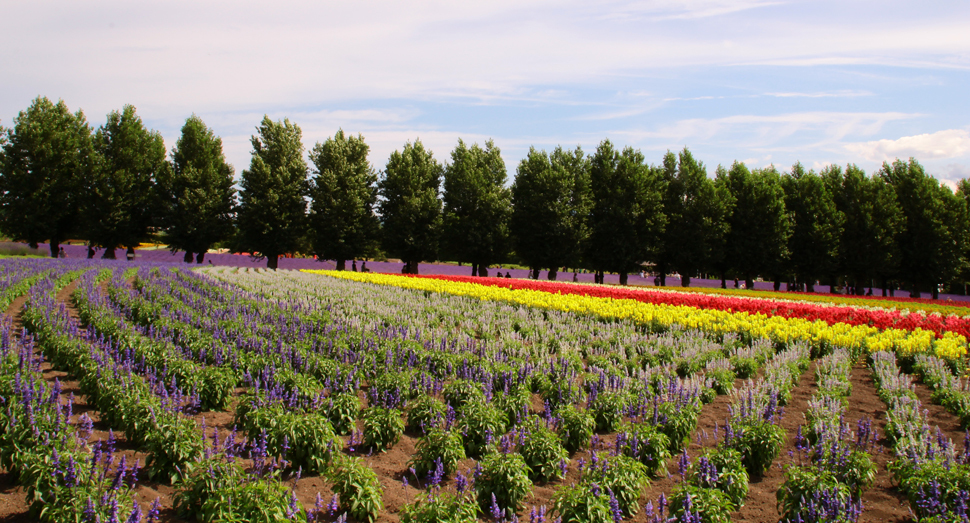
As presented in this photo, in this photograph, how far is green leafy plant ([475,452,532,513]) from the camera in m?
5.20

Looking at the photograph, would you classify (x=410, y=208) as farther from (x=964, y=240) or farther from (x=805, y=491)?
(x=964, y=240)

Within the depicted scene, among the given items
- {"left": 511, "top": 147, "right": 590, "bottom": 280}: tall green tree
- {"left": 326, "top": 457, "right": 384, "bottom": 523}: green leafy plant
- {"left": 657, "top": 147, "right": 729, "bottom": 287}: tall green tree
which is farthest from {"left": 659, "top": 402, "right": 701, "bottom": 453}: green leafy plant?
{"left": 657, "top": 147, "right": 729, "bottom": 287}: tall green tree

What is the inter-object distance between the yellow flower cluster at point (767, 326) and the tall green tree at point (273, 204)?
1336 inches

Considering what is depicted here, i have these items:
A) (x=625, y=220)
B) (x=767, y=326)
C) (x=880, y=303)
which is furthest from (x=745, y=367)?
(x=625, y=220)

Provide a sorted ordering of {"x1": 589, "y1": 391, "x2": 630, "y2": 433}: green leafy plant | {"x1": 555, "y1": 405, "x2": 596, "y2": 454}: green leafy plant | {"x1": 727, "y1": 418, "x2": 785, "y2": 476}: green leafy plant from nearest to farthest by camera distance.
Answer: {"x1": 727, "y1": 418, "x2": 785, "y2": 476}: green leafy plant
{"x1": 555, "y1": 405, "x2": 596, "y2": 454}: green leafy plant
{"x1": 589, "y1": 391, "x2": 630, "y2": 433}: green leafy plant

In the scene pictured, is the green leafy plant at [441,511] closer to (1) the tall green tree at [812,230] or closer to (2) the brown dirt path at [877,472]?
(2) the brown dirt path at [877,472]

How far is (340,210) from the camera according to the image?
4969cm

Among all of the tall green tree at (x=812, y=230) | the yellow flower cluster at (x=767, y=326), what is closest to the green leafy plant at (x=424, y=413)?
the yellow flower cluster at (x=767, y=326)

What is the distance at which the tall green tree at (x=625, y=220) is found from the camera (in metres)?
46.6

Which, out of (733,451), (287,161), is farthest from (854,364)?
(287,161)

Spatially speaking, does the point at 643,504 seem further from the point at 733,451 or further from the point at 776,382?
the point at 776,382

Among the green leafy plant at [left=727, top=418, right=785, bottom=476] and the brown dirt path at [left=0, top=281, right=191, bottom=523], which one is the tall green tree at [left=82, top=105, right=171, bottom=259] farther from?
the green leafy plant at [left=727, top=418, right=785, bottom=476]

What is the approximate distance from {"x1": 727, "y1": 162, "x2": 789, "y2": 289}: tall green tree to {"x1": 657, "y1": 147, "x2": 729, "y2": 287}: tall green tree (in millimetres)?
2000

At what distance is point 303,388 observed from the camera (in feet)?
24.0
